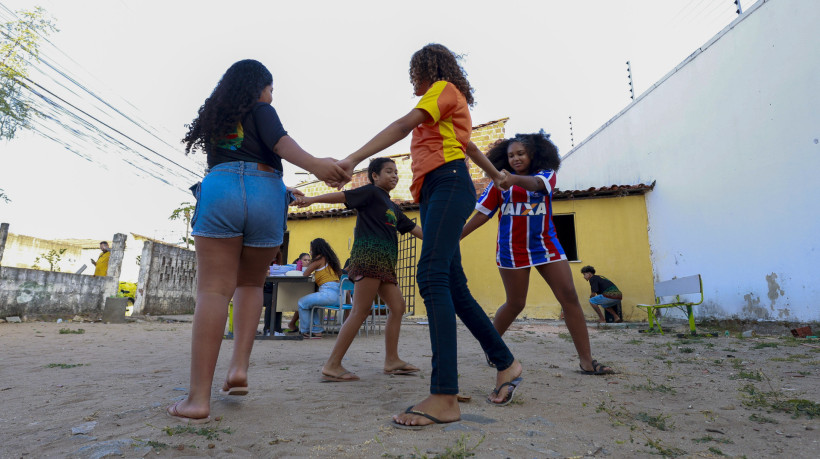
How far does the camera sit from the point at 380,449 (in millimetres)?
1396

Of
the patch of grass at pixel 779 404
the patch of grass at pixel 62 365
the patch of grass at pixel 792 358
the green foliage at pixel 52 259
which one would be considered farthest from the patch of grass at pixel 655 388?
the green foliage at pixel 52 259

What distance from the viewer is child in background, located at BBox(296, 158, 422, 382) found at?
2.76 meters

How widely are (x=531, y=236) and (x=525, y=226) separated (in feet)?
0.29

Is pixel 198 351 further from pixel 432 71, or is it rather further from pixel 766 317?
pixel 766 317

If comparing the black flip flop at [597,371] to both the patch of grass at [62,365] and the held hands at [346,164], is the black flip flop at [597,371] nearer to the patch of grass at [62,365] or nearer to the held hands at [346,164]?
the held hands at [346,164]

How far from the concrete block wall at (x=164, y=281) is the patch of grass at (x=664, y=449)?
11.8 metres

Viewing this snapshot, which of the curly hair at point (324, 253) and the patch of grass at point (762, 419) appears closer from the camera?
the patch of grass at point (762, 419)

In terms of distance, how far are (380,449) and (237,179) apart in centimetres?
120

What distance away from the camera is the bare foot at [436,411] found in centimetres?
163

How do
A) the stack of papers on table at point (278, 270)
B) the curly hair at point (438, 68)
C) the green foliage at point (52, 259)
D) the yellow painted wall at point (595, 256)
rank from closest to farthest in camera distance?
the curly hair at point (438, 68) → the stack of papers on table at point (278, 270) → the yellow painted wall at point (595, 256) → the green foliage at point (52, 259)

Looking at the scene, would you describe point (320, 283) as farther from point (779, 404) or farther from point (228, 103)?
point (779, 404)

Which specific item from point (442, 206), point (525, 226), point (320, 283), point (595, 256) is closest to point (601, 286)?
point (595, 256)

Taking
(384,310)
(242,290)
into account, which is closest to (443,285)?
(242,290)

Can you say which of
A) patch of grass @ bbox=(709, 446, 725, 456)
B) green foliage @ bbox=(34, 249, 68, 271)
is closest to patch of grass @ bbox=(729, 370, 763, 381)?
patch of grass @ bbox=(709, 446, 725, 456)
